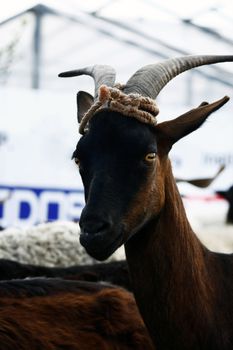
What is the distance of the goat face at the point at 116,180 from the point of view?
297 centimetres

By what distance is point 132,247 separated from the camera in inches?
129

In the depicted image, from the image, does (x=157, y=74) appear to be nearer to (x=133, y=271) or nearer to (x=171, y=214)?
(x=171, y=214)

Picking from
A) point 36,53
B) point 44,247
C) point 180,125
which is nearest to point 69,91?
point 36,53

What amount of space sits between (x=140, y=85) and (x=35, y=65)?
9.67 m

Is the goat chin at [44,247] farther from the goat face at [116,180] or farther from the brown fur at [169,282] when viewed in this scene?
the goat face at [116,180]

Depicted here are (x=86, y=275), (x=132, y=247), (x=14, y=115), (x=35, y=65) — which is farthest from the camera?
(x=35, y=65)

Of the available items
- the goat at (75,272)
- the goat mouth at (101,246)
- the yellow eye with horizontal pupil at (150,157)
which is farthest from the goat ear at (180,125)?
the goat at (75,272)

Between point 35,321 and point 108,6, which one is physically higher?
point 108,6

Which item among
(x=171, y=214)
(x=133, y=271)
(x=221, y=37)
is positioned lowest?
(x=133, y=271)

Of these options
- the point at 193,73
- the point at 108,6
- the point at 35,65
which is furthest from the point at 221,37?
the point at 35,65

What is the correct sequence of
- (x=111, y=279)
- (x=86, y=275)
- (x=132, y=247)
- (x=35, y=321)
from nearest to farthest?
(x=132, y=247) → (x=35, y=321) → (x=86, y=275) → (x=111, y=279)

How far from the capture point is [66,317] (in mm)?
3832

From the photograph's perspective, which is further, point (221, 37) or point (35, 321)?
point (221, 37)

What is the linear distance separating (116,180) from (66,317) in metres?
1.04
